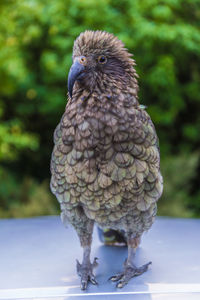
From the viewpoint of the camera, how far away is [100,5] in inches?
201

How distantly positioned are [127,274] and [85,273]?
219 millimetres

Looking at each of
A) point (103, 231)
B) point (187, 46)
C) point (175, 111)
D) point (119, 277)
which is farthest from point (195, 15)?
point (119, 277)

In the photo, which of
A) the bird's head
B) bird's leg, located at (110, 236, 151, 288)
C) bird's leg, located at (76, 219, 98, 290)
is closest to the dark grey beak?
the bird's head

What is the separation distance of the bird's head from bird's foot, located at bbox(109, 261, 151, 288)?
959mm

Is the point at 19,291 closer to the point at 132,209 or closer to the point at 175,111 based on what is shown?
the point at 132,209

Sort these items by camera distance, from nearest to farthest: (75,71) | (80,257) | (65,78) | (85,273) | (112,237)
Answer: (75,71)
(85,273)
(80,257)
(112,237)
(65,78)

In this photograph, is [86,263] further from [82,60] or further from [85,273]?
[82,60]

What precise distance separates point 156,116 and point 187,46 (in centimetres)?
121

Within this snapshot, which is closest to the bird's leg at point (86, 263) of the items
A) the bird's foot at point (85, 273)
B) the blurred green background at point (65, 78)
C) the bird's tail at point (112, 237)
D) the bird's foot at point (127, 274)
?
the bird's foot at point (85, 273)

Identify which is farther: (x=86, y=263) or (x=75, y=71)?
(x=86, y=263)

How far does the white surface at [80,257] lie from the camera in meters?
1.77

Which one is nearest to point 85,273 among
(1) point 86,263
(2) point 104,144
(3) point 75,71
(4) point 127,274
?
(1) point 86,263

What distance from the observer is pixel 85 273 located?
1.92m

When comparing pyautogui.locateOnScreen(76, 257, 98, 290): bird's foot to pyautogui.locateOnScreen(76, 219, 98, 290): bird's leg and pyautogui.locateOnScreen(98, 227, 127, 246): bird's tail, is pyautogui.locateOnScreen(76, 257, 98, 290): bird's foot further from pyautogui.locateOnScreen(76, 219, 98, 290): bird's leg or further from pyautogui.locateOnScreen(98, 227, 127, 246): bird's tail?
pyautogui.locateOnScreen(98, 227, 127, 246): bird's tail
